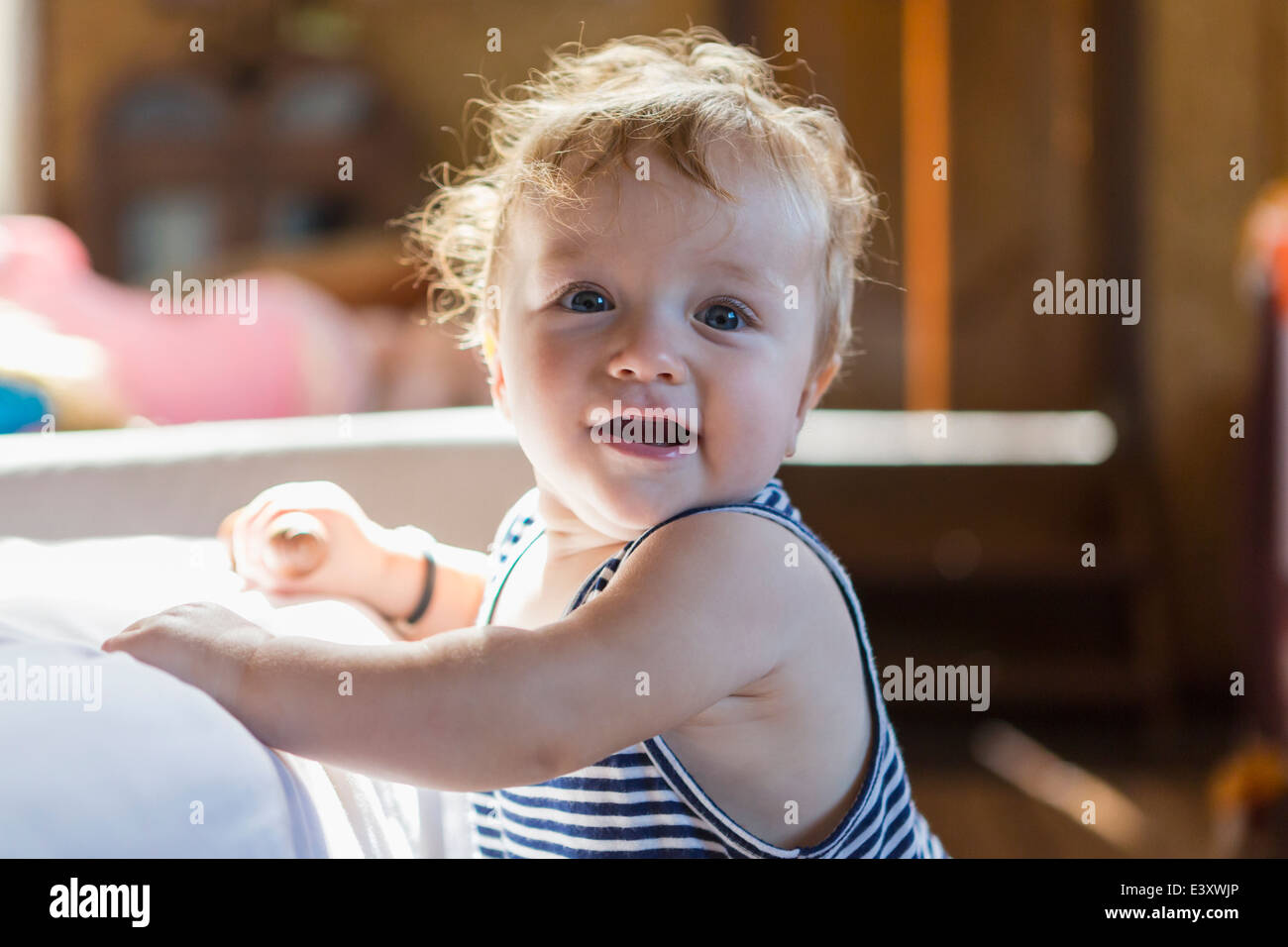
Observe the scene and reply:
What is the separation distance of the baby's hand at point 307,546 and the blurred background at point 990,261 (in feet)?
2.50

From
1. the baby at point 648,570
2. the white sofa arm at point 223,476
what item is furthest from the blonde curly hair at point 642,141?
the white sofa arm at point 223,476

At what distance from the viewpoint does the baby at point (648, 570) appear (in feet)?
1.40

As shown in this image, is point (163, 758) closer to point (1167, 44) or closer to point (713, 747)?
point (713, 747)

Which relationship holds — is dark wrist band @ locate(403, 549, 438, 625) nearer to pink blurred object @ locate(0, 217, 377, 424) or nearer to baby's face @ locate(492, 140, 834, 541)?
baby's face @ locate(492, 140, 834, 541)

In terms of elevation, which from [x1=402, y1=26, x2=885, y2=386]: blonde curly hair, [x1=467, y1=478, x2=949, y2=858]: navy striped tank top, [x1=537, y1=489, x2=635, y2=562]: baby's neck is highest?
[x1=402, y1=26, x2=885, y2=386]: blonde curly hair

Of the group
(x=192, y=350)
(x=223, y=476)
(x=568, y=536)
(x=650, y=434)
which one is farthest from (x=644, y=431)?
(x=192, y=350)

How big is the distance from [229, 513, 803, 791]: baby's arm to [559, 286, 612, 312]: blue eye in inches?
4.8

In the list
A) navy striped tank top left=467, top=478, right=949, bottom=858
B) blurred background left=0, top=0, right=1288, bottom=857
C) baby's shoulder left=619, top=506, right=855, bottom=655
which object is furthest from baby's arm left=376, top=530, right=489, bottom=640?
blurred background left=0, top=0, right=1288, bottom=857

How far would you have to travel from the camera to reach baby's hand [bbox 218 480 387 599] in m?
0.65

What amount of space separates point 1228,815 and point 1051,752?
1.25 feet

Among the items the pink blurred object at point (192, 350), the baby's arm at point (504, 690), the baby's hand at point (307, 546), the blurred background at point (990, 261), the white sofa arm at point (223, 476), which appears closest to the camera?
the baby's arm at point (504, 690)

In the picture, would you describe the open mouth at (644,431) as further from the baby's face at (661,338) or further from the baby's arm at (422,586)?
the baby's arm at (422,586)
